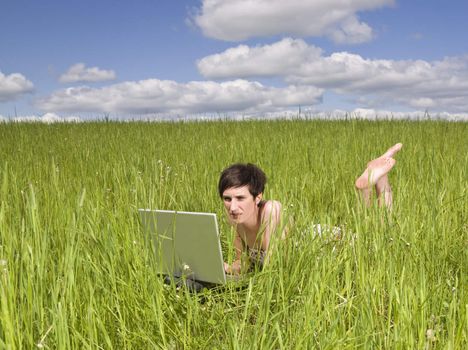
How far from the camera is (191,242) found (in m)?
2.55

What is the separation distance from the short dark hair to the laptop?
0.91 m

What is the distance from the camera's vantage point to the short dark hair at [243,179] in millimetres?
3463

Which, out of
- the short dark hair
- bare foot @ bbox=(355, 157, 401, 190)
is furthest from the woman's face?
bare foot @ bbox=(355, 157, 401, 190)

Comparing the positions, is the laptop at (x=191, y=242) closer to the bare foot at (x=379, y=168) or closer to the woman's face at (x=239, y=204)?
the woman's face at (x=239, y=204)

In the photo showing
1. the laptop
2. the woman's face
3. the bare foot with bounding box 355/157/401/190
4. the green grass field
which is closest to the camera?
the green grass field

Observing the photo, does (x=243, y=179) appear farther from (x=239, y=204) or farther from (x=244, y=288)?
(x=244, y=288)

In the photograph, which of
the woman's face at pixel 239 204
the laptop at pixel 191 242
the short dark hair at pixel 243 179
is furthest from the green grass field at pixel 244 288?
the short dark hair at pixel 243 179

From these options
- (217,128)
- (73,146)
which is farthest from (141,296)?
(217,128)

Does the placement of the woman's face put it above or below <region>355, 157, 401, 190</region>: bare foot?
below

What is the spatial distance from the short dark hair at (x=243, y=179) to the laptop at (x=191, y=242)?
0.91m

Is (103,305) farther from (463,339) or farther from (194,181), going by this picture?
(194,181)

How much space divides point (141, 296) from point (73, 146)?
7.32 m

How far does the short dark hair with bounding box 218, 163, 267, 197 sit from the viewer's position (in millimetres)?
3463

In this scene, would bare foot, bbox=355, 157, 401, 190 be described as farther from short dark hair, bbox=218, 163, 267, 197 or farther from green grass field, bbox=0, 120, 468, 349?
short dark hair, bbox=218, 163, 267, 197
